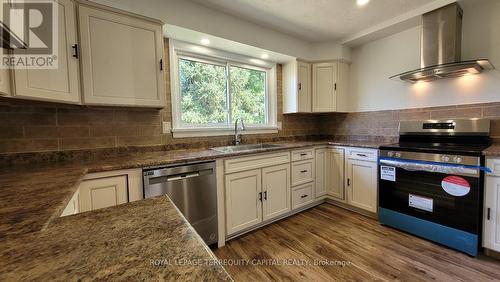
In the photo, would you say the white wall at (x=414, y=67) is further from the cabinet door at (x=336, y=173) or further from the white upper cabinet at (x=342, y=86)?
the cabinet door at (x=336, y=173)

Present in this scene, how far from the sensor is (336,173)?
288 cm

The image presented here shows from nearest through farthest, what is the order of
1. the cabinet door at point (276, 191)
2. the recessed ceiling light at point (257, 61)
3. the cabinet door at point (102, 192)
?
the cabinet door at point (102, 192)
the cabinet door at point (276, 191)
the recessed ceiling light at point (257, 61)

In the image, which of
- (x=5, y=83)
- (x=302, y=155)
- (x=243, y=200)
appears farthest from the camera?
(x=302, y=155)

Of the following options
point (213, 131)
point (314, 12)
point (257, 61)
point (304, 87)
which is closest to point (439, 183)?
point (304, 87)

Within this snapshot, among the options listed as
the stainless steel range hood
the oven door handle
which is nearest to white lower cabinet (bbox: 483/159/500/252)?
the oven door handle

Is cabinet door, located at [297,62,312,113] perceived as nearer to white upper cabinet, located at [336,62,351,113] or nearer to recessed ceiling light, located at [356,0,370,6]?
white upper cabinet, located at [336,62,351,113]

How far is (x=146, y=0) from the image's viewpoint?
182 cm

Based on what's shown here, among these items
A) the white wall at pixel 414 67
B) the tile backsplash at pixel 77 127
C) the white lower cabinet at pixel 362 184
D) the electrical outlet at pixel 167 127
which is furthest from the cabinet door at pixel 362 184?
the electrical outlet at pixel 167 127

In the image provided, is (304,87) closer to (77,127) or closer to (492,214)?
(492,214)

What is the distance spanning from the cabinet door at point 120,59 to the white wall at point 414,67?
282cm

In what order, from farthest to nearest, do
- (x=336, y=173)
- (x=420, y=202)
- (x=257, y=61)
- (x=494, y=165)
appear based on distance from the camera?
(x=257, y=61) < (x=336, y=173) < (x=420, y=202) < (x=494, y=165)

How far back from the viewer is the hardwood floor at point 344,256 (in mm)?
1592

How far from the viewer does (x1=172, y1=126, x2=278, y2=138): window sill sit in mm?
2324

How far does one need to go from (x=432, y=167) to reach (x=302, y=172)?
1.27 metres
